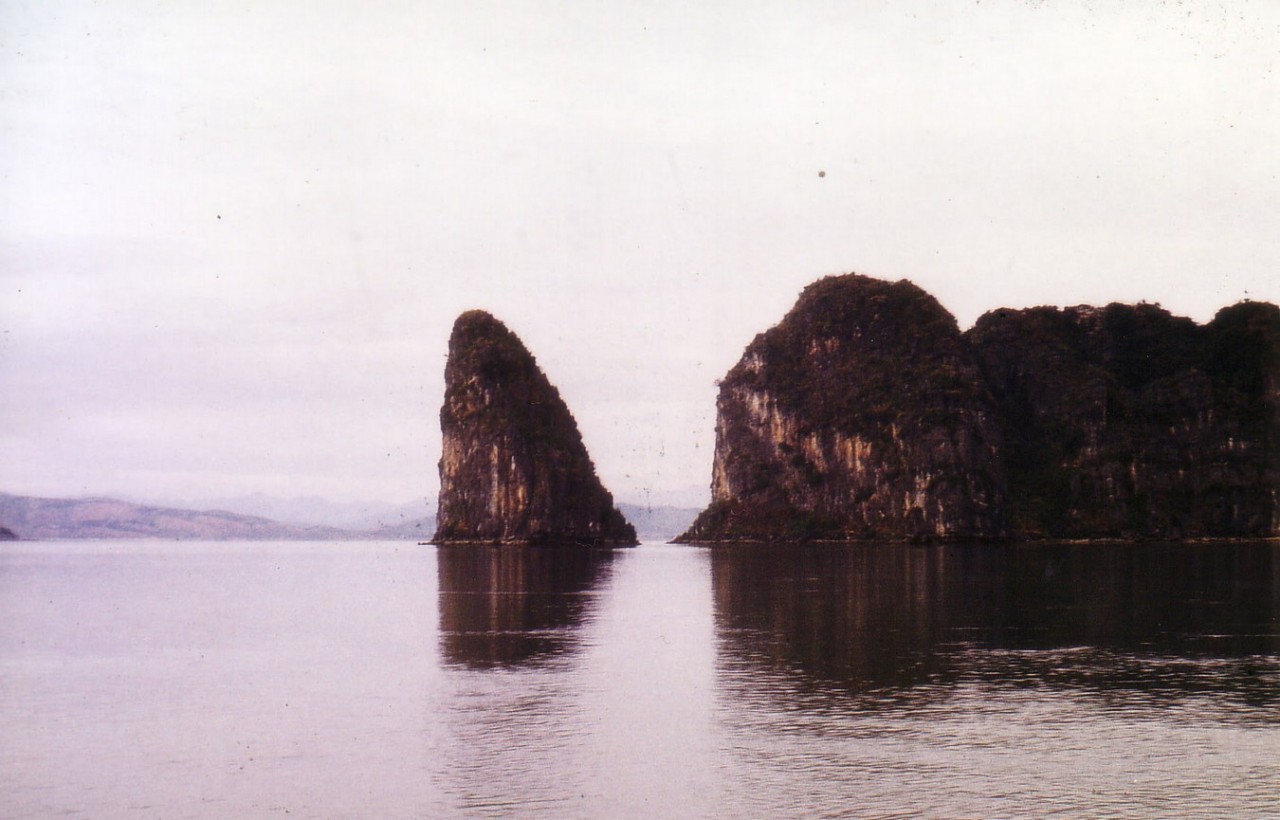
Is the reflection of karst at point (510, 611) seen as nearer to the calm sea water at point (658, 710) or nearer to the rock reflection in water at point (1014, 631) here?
the calm sea water at point (658, 710)

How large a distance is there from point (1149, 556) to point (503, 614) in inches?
3602

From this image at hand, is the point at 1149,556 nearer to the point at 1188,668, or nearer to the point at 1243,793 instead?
the point at 1188,668

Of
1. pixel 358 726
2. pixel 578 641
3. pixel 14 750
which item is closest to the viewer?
pixel 14 750

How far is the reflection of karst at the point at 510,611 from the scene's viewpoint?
47219mm

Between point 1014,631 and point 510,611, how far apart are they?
2566 centimetres

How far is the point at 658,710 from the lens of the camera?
3350 centimetres

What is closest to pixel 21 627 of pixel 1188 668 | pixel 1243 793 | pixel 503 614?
pixel 503 614

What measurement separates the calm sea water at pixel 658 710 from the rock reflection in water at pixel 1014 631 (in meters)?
0.27

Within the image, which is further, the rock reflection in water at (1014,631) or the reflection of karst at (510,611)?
the reflection of karst at (510,611)

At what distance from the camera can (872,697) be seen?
112ft

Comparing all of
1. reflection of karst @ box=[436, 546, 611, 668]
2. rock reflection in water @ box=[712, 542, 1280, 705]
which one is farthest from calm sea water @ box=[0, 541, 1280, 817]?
reflection of karst @ box=[436, 546, 611, 668]

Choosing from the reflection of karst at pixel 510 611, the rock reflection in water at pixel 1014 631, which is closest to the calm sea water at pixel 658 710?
the rock reflection in water at pixel 1014 631

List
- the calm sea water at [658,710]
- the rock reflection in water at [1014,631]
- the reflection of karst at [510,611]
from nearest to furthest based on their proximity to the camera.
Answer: the calm sea water at [658,710] → the rock reflection in water at [1014,631] → the reflection of karst at [510,611]

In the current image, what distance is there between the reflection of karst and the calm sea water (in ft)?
1.27
